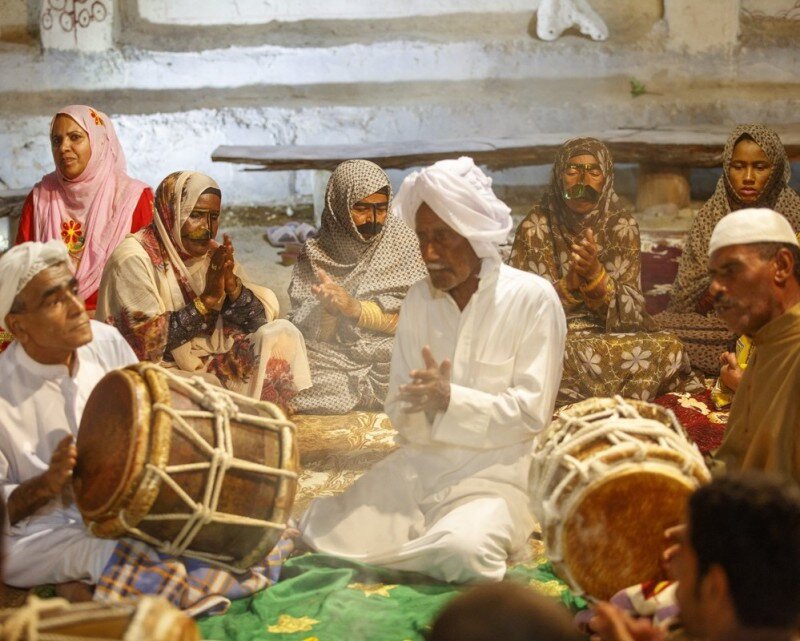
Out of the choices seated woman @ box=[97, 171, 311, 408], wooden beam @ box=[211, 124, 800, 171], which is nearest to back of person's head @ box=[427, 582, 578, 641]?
seated woman @ box=[97, 171, 311, 408]

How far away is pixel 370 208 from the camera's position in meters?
6.89

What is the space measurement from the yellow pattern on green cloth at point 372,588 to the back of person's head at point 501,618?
208 centimetres

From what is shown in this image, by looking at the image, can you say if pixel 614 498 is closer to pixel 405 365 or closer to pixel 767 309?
pixel 767 309

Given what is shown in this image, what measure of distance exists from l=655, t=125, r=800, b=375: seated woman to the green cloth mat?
9.06ft

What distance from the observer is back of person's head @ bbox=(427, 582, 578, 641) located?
2369 millimetres

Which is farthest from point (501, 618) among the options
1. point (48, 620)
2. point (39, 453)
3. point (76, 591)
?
point (39, 453)

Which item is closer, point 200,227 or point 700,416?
point 200,227

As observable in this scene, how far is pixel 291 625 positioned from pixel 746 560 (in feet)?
6.52

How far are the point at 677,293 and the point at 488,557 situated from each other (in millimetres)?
3318

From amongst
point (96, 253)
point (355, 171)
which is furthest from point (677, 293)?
point (96, 253)

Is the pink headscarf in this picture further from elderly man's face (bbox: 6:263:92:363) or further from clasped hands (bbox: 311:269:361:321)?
elderly man's face (bbox: 6:263:92:363)

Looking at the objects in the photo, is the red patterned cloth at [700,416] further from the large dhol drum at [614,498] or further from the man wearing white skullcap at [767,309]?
the large dhol drum at [614,498]

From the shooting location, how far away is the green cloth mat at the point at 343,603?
4.18 metres

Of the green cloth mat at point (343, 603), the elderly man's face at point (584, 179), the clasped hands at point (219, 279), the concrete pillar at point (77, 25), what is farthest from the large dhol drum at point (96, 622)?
the concrete pillar at point (77, 25)
